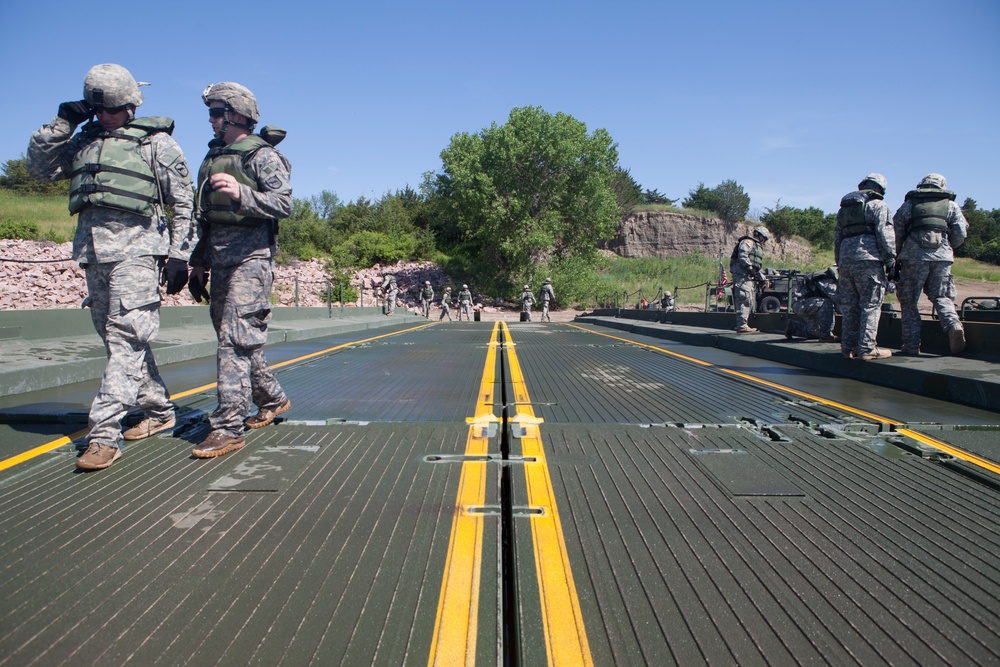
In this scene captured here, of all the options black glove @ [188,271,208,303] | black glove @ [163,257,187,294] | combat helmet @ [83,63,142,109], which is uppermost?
combat helmet @ [83,63,142,109]

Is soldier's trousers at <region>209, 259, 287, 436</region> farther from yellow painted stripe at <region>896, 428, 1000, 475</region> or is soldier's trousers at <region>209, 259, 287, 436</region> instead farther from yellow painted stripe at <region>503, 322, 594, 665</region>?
yellow painted stripe at <region>896, 428, 1000, 475</region>

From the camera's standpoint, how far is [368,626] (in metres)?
1.84

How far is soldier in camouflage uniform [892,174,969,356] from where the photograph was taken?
7191 mm

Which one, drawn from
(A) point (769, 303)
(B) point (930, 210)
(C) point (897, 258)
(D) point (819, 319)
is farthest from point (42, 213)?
(B) point (930, 210)

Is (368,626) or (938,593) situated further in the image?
(938,593)

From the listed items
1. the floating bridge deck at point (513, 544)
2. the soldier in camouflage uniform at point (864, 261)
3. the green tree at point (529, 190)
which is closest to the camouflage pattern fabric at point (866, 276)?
the soldier in camouflage uniform at point (864, 261)

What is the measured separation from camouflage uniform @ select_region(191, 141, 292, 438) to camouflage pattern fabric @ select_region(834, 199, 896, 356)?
6.51m

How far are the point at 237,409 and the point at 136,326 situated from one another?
30.4 inches

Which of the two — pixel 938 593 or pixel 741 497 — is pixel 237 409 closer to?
pixel 741 497

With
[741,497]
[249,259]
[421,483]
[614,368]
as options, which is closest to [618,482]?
[741,497]

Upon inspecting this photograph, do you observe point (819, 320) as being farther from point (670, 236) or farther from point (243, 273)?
point (670, 236)

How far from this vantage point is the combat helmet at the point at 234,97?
12.8 feet

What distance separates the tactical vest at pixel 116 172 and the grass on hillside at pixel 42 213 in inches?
1310

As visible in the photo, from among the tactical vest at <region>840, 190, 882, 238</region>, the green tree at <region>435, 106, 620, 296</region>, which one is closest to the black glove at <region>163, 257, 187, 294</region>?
the tactical vest at <region>840, 190, 882, 238</region>
